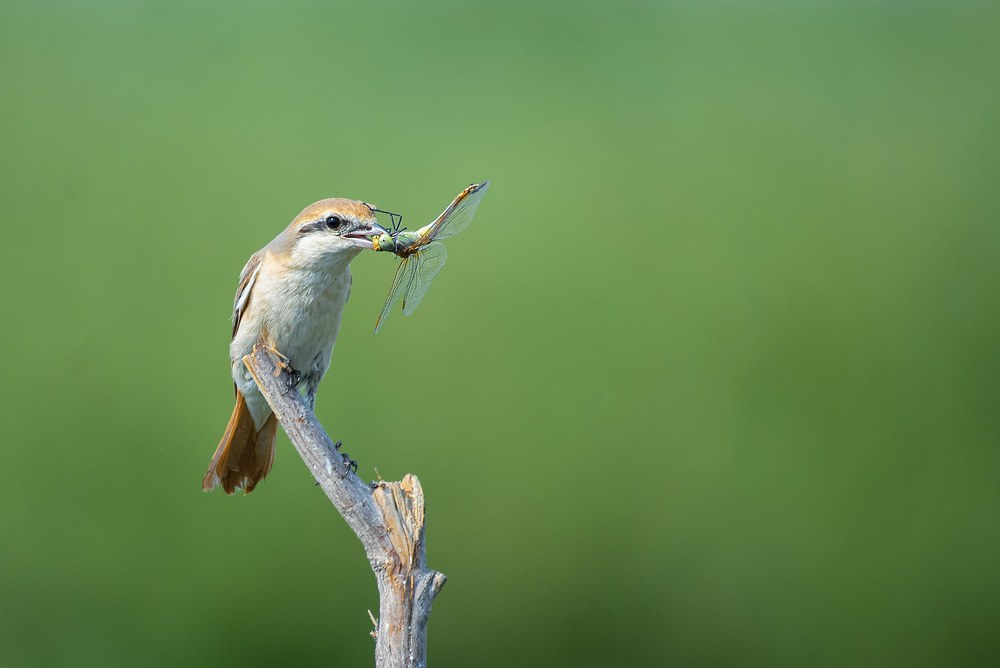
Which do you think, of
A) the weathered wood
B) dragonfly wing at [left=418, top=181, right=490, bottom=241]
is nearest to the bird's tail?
the weathered wood

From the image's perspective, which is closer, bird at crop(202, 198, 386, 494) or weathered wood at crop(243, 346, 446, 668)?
weathered wood at crop(243, 346, 446, 668)

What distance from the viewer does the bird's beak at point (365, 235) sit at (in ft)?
5.97

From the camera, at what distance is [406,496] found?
1648 millimetres

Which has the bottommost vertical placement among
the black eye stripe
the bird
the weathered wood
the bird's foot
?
the weathered wood

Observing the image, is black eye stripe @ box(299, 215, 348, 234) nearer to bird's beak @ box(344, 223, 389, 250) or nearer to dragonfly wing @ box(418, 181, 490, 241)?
bird's beak @ box(344, 223, 389, 250)

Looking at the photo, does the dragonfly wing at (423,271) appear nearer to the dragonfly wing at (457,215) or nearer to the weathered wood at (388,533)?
the dragonfly wing at (457,215)

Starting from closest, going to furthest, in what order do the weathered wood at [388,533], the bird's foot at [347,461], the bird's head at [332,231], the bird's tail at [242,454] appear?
the weathered wood at [388,533] < the bird's foot at [347,461] < the bird's head at [332,231] < the bird's tail at [242,454]

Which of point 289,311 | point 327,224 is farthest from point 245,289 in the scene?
point 327,224

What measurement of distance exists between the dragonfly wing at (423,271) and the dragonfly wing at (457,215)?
4 cm

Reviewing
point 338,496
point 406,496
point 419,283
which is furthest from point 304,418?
point 419,283

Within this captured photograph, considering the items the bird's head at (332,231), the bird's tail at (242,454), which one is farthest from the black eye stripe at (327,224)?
the bird's tail at (242,454)

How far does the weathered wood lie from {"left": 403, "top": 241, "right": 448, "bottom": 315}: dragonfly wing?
1.33ft

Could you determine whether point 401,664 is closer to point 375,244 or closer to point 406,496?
point 406,496

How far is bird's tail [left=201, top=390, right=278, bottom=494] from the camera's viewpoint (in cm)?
210
